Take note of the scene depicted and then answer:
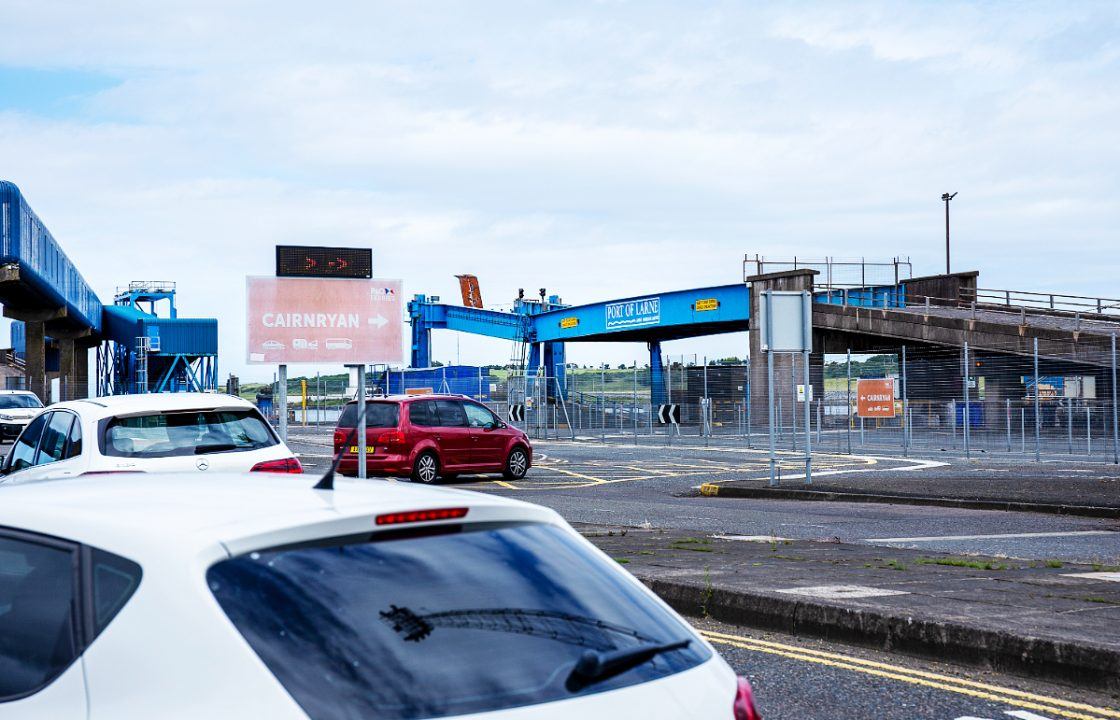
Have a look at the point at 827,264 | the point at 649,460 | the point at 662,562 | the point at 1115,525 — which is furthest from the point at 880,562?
the point at 827,264

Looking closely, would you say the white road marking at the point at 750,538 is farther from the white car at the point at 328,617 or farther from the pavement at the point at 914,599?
the white car at the point at 328,617

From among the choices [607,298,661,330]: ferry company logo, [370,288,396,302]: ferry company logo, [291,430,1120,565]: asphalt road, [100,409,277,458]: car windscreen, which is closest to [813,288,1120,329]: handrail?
[607,298,661,330]: ferry company logo

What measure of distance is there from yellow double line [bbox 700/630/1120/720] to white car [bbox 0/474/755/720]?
11.7 ft

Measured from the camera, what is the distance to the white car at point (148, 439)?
32.1 feet

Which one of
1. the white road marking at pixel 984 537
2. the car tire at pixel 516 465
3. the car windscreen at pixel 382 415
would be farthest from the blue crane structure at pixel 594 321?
the white road marking at pixel 984 537

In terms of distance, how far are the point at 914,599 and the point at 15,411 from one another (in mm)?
30306

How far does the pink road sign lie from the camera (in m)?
15.3

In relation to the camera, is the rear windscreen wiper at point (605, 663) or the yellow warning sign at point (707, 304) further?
the yellow warning sign at point (707, 304)

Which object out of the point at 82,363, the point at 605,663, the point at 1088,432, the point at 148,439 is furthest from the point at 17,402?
the point at 605,663

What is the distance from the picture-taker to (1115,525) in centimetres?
1459

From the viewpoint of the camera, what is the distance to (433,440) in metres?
22.0

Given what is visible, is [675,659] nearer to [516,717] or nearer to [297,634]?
[516,717]

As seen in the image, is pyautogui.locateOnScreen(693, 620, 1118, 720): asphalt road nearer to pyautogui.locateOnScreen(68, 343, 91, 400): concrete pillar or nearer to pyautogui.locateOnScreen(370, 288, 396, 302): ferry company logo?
pyautogui.locateOnScreen(370, 288, 396, 302): ferry company logo

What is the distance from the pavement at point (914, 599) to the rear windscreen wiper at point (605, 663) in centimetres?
423
